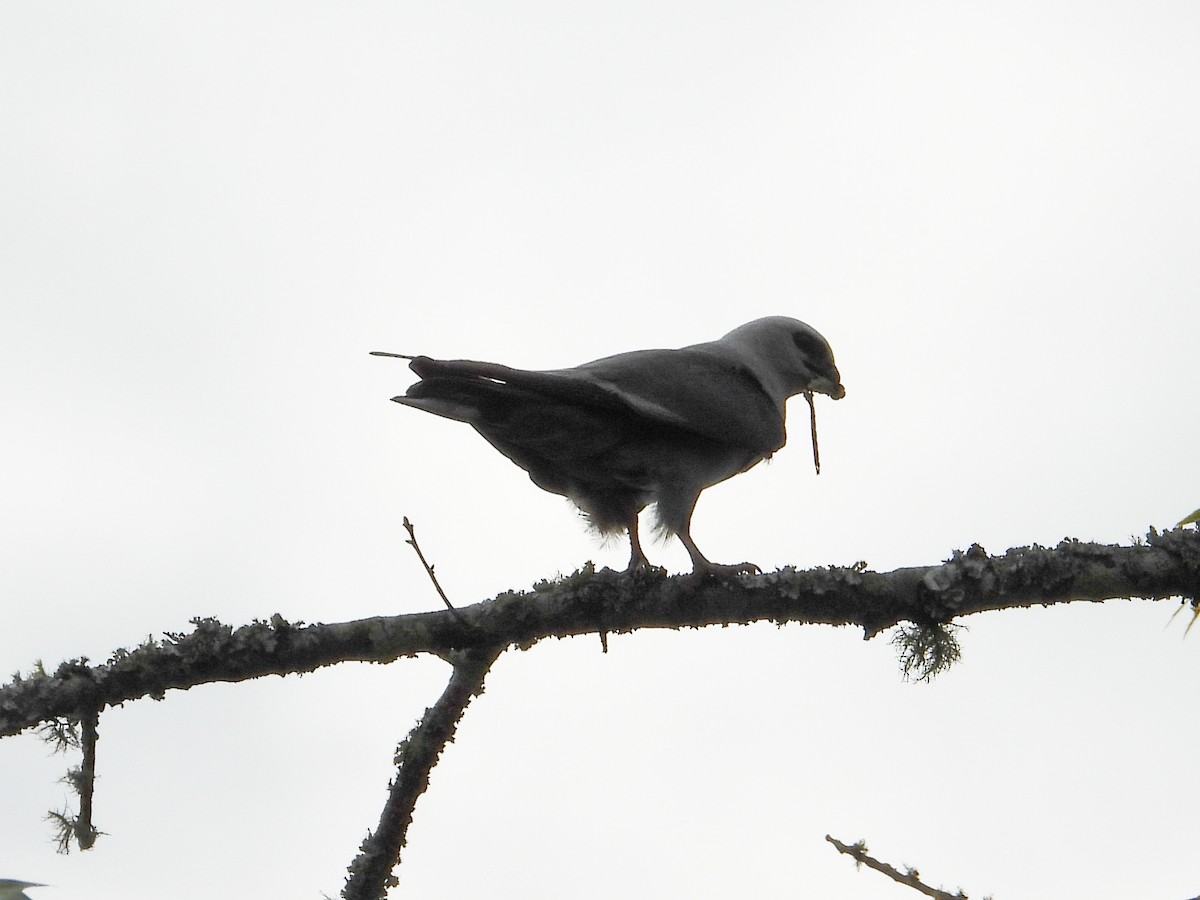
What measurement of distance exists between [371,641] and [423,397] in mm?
1371

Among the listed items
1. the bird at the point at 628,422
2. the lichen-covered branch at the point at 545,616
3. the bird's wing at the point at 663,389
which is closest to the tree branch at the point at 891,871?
the lichen-covered branch at the point at 545,616

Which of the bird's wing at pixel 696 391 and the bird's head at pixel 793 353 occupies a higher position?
the bird's head at pixel 793 353

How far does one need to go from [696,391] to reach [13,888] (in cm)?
374

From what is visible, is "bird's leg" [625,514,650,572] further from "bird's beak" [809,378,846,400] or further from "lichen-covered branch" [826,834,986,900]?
"lichen-covered branch" [826,834,986,900]

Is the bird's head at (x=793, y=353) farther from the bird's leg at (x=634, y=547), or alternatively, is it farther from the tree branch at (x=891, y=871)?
the tree branch at (x=891, y=871)

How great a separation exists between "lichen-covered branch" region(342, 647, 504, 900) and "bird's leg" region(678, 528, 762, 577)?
0.85 m

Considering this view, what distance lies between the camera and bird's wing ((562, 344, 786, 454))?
5.20 meters

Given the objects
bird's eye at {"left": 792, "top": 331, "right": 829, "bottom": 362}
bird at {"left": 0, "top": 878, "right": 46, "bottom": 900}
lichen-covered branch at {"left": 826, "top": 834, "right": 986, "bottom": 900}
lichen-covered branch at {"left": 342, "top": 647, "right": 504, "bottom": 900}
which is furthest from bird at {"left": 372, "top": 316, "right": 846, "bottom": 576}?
bird at {"left": 0, "top": 878, "right": 46, "bottom": 900}

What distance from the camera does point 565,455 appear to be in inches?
209

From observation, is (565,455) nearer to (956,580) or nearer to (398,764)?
(398,764)

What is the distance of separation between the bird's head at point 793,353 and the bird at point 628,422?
496 mm

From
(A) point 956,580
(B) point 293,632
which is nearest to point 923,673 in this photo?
(A) point 956,580

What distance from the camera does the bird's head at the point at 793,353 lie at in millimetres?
6613

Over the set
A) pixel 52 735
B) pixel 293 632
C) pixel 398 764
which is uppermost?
pixel 293 632
